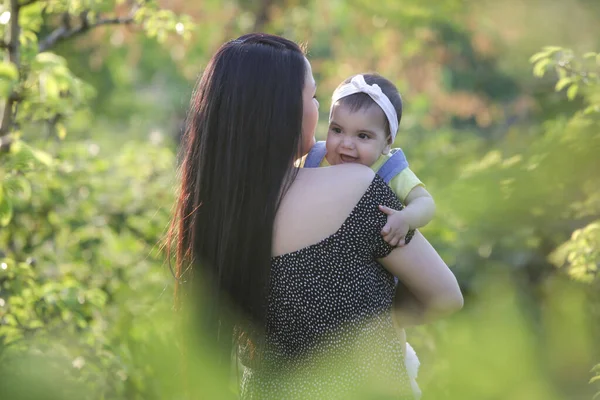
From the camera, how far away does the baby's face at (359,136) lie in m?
2.12

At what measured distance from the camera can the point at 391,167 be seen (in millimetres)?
2115

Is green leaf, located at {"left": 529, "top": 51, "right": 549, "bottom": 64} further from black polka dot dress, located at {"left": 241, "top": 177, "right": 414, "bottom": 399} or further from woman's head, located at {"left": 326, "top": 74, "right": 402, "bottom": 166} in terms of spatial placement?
black polka dot dress, located at {"left": 241, "top": 177, "right": 414, "bottom": 399}

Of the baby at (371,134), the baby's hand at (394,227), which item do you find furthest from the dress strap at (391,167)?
the baby's hand at (394,227)

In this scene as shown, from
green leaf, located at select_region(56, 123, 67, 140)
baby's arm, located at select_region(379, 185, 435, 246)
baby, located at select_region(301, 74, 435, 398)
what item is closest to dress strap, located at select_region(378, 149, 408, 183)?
baby, located at select_region(301, 74, 435, 398)

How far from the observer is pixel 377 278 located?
1.88 metres

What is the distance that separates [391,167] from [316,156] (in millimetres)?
240

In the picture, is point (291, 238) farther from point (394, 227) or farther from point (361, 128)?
point (361, 128)

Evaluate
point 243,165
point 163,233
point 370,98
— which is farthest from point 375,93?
point 163,233

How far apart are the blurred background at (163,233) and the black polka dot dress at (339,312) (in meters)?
0.28

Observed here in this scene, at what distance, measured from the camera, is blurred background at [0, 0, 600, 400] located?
3.07ft

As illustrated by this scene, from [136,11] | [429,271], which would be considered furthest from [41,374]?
[136,11]

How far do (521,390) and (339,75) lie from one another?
8268 mm

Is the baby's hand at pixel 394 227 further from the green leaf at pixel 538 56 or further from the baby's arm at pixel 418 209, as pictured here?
the green leaf at pixel 538 56

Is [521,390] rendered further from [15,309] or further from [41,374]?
[15,309]
